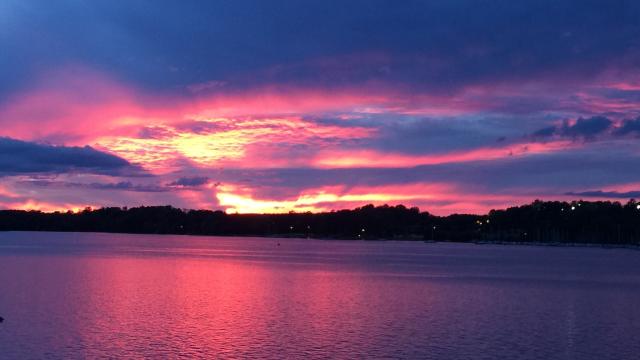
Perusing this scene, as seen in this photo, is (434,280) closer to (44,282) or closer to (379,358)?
(44,282)

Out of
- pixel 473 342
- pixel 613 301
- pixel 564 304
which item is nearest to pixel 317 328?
pixel 473 342

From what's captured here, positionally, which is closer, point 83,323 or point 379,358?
point 379,358

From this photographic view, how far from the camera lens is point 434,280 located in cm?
8050

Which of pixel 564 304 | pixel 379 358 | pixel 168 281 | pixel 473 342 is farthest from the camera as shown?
pixel 168 281

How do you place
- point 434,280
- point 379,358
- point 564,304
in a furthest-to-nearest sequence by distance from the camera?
1. point 434,280
2. point 564,304
3. point 379,358

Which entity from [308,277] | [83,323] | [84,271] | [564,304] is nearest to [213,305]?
[83,323]

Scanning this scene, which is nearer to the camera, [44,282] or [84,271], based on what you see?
[44,282]

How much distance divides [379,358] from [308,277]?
1908 inches

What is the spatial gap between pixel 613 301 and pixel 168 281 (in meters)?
38.3

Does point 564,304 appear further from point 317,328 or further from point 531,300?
point 317,328

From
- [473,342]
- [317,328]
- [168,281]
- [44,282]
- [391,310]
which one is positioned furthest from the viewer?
[168,281]

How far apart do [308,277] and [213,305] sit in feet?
98.0

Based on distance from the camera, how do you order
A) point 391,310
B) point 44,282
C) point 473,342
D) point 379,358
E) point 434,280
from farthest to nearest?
point 434,280 → point 44,282 → point 391,310 → point 473,342 → point 379,358

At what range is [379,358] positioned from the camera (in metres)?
33.3
